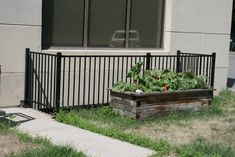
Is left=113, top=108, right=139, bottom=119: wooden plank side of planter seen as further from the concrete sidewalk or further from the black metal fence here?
the concrete sidewalk

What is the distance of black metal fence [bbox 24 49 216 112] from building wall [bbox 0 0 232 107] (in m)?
0.22

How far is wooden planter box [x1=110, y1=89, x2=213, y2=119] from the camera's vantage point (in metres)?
9.20

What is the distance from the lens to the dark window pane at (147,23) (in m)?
11.7

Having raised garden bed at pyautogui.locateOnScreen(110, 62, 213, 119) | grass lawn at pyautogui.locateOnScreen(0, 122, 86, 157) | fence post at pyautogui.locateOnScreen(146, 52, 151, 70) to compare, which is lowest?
grass lawn at pyautogui.locateOnScreen(0, 122, 86, 157)

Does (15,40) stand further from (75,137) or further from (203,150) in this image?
(203,150)

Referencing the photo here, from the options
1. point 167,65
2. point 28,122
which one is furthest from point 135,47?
point 28,122

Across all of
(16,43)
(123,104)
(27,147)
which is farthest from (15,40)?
(27,147)

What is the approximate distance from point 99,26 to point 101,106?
179 cm

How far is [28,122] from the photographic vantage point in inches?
339

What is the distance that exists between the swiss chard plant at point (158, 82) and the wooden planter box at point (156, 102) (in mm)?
153

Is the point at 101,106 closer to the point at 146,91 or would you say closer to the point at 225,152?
the point at 146,91

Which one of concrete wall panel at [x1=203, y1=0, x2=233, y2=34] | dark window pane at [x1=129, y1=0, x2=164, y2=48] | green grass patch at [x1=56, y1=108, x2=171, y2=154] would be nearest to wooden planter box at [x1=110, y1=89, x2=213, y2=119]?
green grass patch at [x1=56, y1=108, x2=171, y2=154]

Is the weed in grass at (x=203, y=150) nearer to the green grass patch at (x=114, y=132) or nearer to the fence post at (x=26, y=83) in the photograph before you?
the green grass patch at (x=114, y=132)

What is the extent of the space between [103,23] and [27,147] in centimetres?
487
